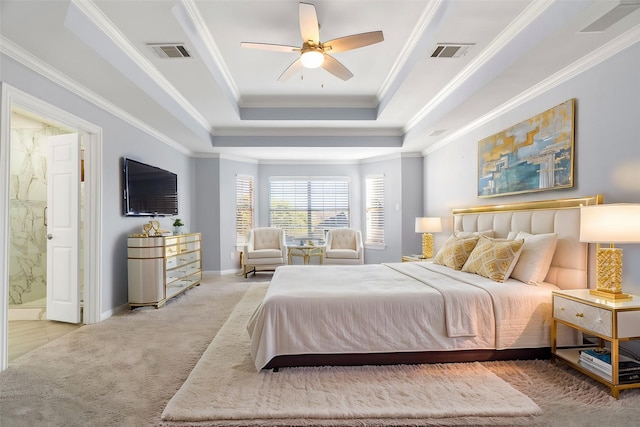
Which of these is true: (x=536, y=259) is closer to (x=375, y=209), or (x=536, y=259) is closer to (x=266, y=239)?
(x=375, y=209)

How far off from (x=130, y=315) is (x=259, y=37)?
350 cm

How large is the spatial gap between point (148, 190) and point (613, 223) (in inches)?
203

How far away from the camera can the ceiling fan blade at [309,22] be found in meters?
2.65

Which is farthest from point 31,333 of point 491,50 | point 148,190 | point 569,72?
point 569,72

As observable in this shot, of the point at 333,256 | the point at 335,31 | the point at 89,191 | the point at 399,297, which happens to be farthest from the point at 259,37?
the point at 333,256

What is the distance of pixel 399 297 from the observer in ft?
8.63

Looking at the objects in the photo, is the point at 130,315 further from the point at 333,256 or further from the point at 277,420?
the point at 333,256

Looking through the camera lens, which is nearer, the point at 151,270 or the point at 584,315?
the point at 584,315

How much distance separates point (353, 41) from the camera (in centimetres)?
302

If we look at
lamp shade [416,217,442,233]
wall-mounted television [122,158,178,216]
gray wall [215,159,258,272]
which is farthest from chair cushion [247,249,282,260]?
lamp shade [416,217,442,233]

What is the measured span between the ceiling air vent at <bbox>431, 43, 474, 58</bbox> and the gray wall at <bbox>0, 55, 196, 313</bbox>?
353cm

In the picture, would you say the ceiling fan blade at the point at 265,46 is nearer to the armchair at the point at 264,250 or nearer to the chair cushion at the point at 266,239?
the armchair at the point at 264,250

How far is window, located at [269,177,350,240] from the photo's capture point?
8102 millimetres

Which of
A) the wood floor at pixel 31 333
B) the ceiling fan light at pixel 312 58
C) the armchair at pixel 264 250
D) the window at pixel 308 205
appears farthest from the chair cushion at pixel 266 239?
the ceiling fan light at pixel 312 58
